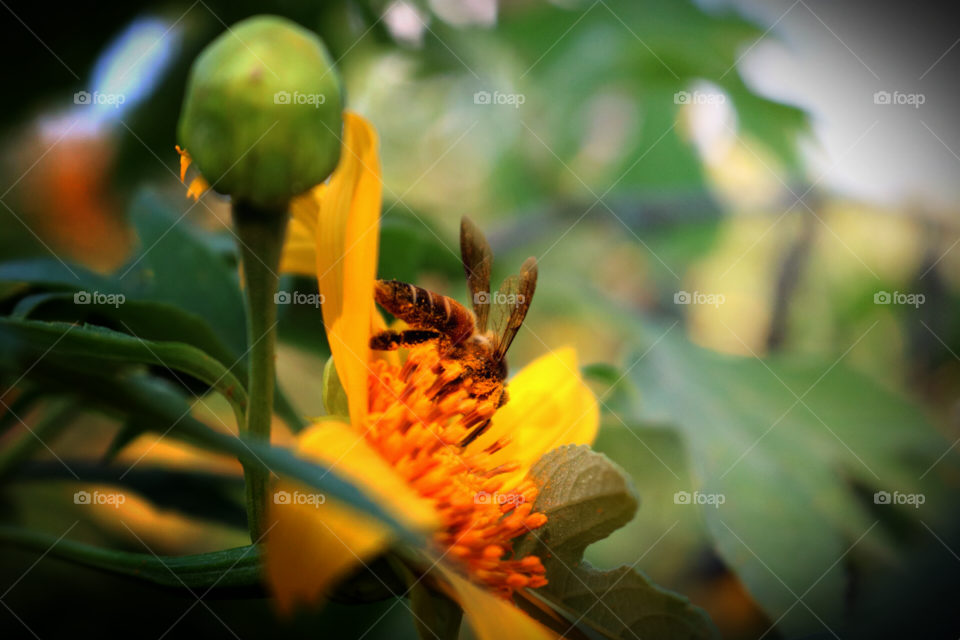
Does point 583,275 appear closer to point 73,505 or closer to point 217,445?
point 73,505

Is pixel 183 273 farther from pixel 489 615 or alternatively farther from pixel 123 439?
pixel 489 615

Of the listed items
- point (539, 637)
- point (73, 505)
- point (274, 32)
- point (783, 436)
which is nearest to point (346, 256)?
point (274, 32)

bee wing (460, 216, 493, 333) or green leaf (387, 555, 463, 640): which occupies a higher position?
bee wing (460, 216, 493, 333)

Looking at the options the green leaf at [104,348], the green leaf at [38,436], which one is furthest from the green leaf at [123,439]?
the green leaf at [104,348]

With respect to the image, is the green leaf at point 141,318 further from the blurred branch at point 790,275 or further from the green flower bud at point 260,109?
the blurred branch at point 790,275
